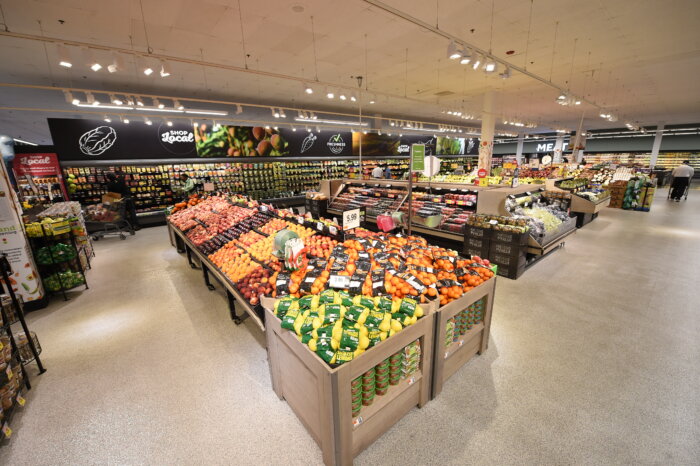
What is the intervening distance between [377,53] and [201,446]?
762 centimetres

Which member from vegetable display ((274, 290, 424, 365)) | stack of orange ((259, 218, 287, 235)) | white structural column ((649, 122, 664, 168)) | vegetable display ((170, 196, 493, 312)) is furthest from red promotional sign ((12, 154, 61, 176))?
white structural column ((649, 122, 664, 168))

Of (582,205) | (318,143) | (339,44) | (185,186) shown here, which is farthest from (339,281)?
(318,143)

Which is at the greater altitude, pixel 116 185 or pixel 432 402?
pixel 116 185

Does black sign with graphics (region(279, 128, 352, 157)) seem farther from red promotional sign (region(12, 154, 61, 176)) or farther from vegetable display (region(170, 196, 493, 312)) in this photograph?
vegetable display (region(170, 196, 493, 312))

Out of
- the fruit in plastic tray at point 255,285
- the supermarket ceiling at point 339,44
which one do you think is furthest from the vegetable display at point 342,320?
the supermarket ceiling at point 339,44

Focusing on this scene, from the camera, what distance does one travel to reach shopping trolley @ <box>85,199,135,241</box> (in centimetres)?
853

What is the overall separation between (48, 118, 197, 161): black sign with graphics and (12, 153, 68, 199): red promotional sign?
1.17ft

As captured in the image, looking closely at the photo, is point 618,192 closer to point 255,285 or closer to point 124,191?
point 255,285

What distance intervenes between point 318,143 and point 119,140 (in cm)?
786

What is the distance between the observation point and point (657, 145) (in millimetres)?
22156

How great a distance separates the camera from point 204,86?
30.3ft

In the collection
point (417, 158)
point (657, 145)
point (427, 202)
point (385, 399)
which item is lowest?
point (385, 399)

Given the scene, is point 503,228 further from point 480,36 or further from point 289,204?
point 289,204

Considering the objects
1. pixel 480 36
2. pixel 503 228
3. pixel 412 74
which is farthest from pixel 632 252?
pixel 412 74
